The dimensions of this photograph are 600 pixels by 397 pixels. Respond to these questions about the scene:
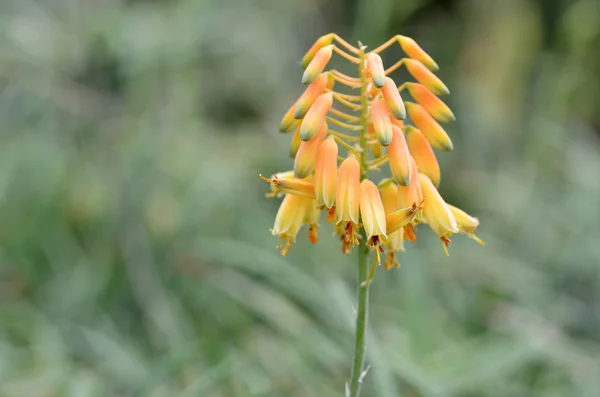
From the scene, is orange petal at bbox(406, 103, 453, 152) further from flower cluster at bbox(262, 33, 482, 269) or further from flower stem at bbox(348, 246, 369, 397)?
flower stem at bbox(348, 246, 369, 397)

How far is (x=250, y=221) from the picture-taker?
4918mm

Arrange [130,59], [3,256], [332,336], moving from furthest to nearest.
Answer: [130,59] < [3,256] < [332,336]

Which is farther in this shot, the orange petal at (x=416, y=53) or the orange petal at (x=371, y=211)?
the orange petal at (x=416, y=53)

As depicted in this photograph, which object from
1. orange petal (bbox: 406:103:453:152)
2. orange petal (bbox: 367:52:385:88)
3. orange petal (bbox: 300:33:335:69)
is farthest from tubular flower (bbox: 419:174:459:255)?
orange petal (bbox: 300:33:335:69)

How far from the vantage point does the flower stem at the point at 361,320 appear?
72.6 inches

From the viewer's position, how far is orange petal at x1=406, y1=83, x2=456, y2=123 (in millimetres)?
1995

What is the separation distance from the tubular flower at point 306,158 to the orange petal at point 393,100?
0.23m

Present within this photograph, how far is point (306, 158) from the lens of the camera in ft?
6.20

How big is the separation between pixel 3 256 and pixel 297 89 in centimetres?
355

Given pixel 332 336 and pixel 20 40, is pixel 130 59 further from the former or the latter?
pixel 332 336

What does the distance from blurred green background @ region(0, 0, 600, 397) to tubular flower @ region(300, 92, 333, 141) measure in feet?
4.25

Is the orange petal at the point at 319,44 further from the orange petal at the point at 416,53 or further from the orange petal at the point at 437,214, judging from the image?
the orange petal at the point at 437,214

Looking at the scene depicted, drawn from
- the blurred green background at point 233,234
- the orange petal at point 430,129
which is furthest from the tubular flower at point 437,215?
the blurred green background at point 233,234

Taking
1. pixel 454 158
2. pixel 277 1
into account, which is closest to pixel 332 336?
pixel 454 158
